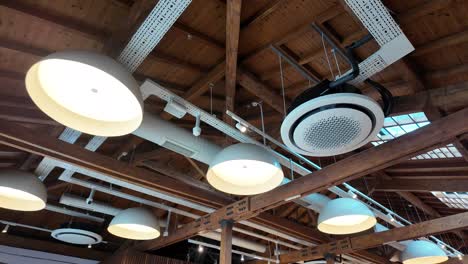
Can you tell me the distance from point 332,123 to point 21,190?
13.0ft

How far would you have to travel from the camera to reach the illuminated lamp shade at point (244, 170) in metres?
3.10

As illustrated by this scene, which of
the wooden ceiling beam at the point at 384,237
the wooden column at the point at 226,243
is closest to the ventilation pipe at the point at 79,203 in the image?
the wooden column at the point at 226,243

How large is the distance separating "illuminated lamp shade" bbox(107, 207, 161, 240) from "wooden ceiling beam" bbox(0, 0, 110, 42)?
121 inches

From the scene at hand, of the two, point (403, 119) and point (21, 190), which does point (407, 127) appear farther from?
point (21, 190)

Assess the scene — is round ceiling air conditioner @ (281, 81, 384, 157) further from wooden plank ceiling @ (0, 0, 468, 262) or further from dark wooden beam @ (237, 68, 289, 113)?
dark wooden beam @ (237, 68, 289, 113)

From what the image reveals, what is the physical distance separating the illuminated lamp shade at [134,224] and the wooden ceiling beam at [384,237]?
4.78 metres

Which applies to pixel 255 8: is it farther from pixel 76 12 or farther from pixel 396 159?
pixel 396 159

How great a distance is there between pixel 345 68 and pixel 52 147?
13.7 ft

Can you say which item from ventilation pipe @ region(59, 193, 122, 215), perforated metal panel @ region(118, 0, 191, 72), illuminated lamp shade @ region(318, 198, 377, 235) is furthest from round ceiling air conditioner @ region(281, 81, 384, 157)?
ventilation pipe @ region(59, 193, 122, 215)

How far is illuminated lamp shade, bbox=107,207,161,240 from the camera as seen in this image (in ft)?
17.3

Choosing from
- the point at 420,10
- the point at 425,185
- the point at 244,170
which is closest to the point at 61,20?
the point at 244,170

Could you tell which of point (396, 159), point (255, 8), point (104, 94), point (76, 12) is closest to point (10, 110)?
point (76, 12)

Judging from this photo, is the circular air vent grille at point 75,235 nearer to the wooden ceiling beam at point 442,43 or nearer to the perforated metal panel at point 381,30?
the perforated metal panel at point 381,30

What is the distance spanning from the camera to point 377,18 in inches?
102
